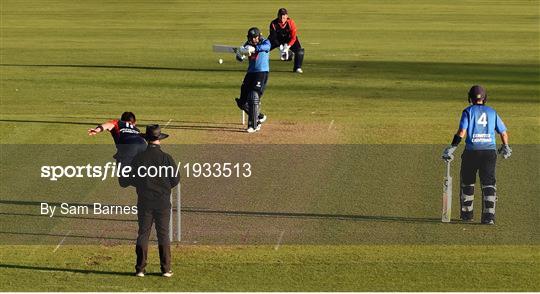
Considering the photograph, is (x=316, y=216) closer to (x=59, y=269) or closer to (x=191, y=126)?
(x=59, y=269)

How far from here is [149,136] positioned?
17422mm

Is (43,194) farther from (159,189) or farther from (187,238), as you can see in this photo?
(159,189)

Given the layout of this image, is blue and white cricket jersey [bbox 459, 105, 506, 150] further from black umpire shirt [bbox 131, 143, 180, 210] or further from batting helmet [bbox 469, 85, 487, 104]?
black umpire shirt [bbox 131, 143, 180, 210]

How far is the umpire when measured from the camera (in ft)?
57.1

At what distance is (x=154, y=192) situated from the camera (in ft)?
57.6

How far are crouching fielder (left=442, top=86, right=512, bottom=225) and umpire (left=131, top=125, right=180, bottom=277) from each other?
4783mm

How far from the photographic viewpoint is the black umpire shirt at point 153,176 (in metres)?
17.4

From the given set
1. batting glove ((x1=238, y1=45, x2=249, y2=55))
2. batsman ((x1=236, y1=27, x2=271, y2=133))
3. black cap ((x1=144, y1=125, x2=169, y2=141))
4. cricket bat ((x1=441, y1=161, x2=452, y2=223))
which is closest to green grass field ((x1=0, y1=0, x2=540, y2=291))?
cricket bat ((x1=441, y1=161, x2=452, y2=223))

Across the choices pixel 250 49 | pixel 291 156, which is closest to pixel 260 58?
pixel 250 49

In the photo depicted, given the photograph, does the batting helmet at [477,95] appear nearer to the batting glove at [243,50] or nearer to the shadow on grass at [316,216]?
the shadow on grass at [316,216]

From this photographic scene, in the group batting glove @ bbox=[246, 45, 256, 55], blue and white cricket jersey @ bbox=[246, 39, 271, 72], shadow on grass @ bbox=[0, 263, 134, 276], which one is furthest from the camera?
blue and white cricket jersey @ bbox=[246, 39, 271, 72]

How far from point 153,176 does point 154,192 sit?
0.80 ft

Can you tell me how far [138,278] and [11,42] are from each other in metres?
32.8

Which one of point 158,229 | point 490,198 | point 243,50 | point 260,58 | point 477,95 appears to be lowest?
point 158,229
